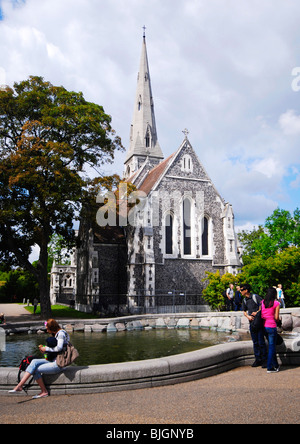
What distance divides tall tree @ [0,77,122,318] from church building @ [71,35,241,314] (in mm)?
4706

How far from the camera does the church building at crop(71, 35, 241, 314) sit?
2453 centimetres

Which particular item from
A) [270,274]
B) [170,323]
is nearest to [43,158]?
[170,323]

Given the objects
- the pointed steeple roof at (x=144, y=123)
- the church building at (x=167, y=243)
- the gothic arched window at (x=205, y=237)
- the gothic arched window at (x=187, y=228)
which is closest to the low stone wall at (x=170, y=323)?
the church building at (x=167, y=243)

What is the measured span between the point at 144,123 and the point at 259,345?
3978 centimetres

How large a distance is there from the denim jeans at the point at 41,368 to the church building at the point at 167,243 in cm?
1786

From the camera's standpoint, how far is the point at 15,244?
69.6 ft

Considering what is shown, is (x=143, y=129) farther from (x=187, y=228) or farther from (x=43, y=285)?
(x=43, y=285)

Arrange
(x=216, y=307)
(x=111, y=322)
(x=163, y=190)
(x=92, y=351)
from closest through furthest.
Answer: (x=92, y=351) → (x=111, y=322) → (x=216, y=307) → (x=163, y=190)

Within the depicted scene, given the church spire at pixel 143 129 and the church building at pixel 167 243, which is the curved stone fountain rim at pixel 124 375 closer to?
the church building at pixel 167 243

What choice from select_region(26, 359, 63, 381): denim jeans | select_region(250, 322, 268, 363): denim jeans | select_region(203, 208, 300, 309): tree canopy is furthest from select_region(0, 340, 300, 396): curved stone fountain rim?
select_region(203, 208, 300, 309): tree canopy

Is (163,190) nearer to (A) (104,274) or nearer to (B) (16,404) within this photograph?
(A) (104,274)

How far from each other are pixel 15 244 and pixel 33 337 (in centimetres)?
995

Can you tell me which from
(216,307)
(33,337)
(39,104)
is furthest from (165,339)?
(39,104)

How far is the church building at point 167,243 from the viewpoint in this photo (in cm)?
2453
